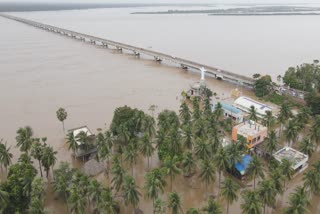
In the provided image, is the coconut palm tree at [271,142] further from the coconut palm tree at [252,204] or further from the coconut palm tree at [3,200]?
the coconut palm tree at [3,200]

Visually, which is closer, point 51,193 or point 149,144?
point 51,193

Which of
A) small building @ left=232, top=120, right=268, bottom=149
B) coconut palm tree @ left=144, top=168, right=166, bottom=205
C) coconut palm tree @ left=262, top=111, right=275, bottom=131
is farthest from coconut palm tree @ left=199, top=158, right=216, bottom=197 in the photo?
coconut palm tree @ left=262, top=111, right=275, bottom=131

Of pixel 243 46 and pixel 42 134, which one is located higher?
pixel 243 46

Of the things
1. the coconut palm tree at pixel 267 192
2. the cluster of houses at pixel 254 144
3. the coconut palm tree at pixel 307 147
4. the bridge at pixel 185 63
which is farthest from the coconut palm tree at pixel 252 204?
the bridge at pixel 185 63

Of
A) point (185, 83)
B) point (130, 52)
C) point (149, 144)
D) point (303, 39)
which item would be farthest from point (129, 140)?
point (303, 39)

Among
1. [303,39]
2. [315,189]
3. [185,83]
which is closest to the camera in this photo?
[315,189]

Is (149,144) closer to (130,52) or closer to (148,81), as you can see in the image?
(148,81)
